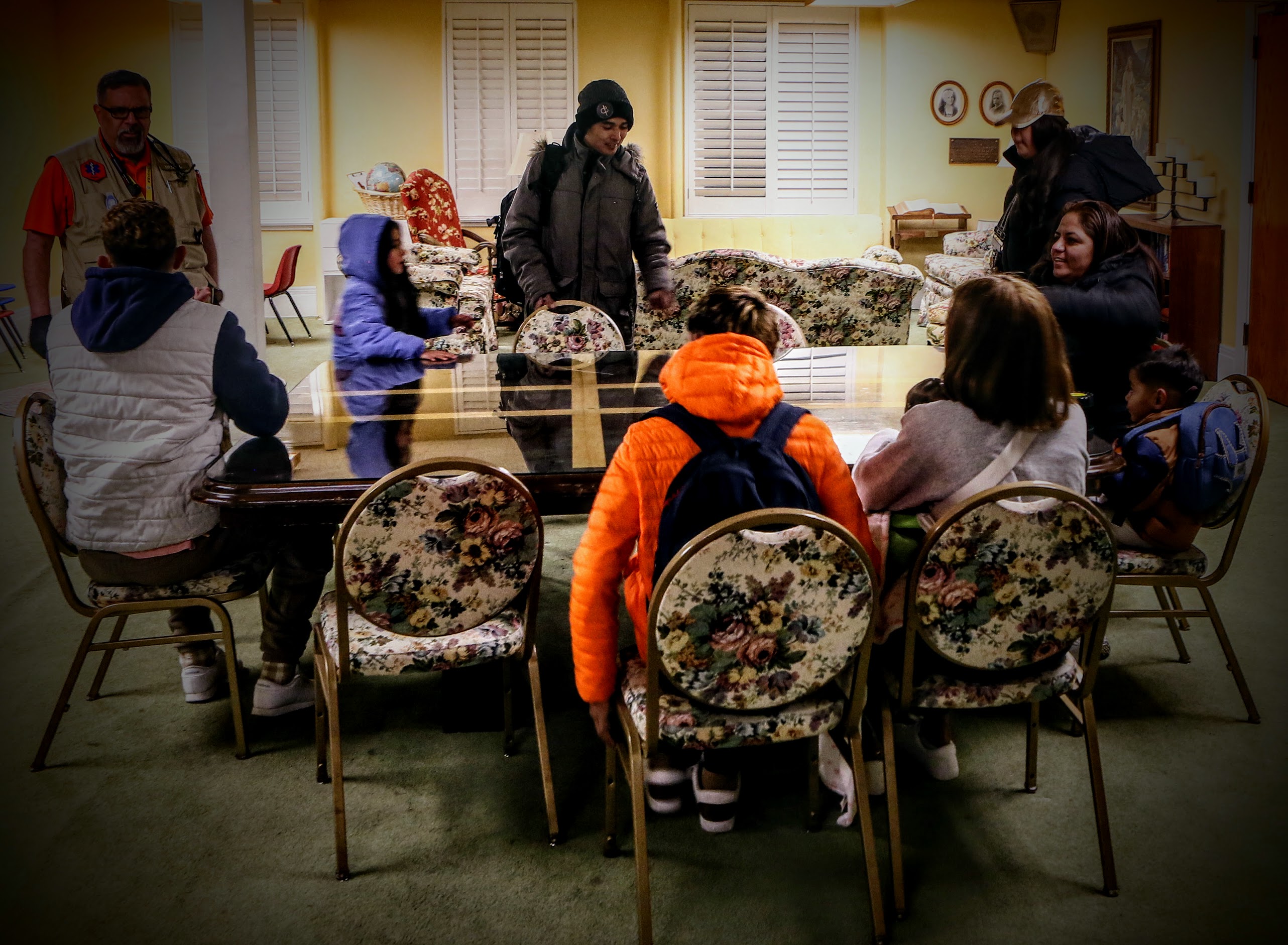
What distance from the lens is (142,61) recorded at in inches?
353

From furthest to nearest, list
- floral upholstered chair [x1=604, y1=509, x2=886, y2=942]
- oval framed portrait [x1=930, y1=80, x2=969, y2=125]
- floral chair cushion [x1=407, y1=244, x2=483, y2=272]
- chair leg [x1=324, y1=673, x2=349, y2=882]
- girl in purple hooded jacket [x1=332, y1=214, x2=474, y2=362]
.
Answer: oval framed portrait [x1=930, y1=80, x2=969, y2=125] < floral chair cushion [x1=407, y1=244, x2=483, y2=272] < girl in purple hooded jacket [x1=332, y1=214, x2=474, y2=362] < chair leg [x1=324, y1=673, x2=349, y2=882] < floral upholstered chair [x1=604, y1=509, x2=886, y2=942]

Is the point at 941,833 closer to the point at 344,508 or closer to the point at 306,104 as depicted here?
the point at 344,508

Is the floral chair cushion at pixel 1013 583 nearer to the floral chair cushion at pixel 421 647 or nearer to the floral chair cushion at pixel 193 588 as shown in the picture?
the floral chair cushion at pixel 421 647

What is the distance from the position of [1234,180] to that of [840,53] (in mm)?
4160

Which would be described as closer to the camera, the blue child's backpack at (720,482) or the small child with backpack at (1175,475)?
the blue child's backpack at (720,482)

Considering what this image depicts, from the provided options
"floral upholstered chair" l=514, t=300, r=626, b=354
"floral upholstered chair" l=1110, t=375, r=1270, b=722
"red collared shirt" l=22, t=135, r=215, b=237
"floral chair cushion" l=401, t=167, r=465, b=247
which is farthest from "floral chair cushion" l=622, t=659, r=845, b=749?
"floral chair cushion" l=401, t=167, r=465, b=247

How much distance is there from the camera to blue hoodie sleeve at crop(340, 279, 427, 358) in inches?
138

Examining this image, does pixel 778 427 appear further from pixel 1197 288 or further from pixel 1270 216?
pixel 1197 288

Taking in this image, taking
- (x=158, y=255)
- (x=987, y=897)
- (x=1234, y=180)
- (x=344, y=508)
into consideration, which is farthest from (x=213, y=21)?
(x=1234, y=180)

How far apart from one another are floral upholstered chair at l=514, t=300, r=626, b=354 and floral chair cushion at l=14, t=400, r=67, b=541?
168 centimetres

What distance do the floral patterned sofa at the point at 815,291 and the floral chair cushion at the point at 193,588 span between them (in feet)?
9.73

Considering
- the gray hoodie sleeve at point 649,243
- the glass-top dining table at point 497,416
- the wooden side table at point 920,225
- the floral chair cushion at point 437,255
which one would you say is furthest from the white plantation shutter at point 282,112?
the glass-top dining table at point 497,416

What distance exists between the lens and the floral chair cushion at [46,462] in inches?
94.9

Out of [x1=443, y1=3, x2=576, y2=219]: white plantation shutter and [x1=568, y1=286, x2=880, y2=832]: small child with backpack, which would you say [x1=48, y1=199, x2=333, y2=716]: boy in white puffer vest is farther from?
[x1=443, y1=3, x2=576, y2=219]: white plantation shutter
